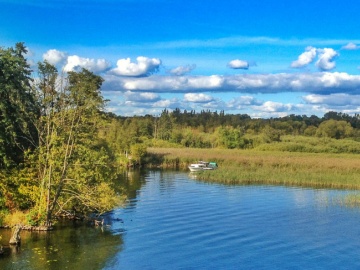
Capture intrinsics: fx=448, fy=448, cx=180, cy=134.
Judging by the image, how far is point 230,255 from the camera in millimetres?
25719

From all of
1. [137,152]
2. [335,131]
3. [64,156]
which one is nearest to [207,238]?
[64,156]

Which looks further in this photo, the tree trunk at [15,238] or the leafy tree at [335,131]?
the leafy tree at [335,131]

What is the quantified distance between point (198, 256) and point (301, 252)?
6.36 meters

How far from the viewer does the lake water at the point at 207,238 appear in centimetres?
2430

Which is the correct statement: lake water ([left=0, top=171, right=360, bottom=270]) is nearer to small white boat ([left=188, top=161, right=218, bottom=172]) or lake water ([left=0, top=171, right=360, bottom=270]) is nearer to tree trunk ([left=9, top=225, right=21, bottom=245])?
tree trunk ([left=9, top=225, right=21, bottom=245])

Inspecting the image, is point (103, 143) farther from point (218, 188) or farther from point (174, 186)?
point (218, 188)

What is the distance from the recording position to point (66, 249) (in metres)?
26.2

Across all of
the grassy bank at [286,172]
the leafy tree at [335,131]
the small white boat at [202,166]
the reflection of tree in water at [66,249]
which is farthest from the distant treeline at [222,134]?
the reflection of tree in water at [66,249]

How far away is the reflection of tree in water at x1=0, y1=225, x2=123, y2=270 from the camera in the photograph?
23.2m

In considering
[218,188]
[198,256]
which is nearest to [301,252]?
[198,256]

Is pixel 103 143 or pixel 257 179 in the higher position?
pixel 103 143

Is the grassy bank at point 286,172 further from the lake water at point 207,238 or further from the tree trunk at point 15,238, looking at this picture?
the tree trunk at point 15,238

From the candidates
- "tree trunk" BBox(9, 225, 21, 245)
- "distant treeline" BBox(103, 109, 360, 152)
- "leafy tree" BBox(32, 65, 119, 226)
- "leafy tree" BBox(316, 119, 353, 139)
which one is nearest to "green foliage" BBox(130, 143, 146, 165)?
"distant treeline" BBox(103, 109, 360, 152)

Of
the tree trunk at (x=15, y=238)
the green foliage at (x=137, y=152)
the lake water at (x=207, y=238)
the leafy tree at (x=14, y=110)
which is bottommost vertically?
the lake water at (x=207, y=238)
